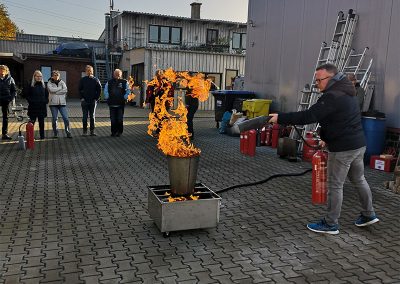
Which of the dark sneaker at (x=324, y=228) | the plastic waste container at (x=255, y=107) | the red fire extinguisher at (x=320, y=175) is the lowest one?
the dark sneaker at (x=324, y=228)

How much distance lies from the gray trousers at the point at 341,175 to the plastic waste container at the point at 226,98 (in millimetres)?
10180

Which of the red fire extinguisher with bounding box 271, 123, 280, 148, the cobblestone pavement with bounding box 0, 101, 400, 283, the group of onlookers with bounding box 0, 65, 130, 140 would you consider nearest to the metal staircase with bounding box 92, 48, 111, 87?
the group of onlookers with bounding box 0, 65, 130, 140

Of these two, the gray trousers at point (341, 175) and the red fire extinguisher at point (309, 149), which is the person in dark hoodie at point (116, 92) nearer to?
the red fire extinguisher at point (309, 149)

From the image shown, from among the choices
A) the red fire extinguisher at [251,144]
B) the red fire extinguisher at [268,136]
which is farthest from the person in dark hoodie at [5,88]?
the red fire extinguisher at [268,136]

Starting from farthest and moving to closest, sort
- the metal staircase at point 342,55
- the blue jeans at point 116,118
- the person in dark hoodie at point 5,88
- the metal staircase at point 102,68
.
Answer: the metal staircase at point 102,68 < the blue jeans at point 116,118 < the person in dark hoodie at point 5,88 < the metal staircase at point 342,55

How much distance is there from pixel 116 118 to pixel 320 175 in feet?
28.0

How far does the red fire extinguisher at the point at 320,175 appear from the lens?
5.43 metres

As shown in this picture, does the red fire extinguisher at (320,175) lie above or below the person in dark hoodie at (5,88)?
below

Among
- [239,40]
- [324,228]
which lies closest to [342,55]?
[324,228]

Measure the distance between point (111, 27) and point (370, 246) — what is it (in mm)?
30560

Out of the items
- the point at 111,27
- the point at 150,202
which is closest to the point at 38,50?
the point at 111,27

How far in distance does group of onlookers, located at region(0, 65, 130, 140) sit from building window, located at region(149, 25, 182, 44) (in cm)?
1901

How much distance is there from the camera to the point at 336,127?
4816mm

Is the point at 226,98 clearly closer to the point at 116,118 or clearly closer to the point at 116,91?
the point at 116,118
